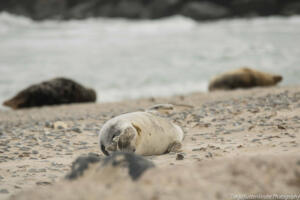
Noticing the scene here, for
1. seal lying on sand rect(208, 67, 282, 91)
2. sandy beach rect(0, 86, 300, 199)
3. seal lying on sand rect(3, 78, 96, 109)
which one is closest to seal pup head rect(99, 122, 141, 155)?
sandy beach rect(0, 86, 300, 199)

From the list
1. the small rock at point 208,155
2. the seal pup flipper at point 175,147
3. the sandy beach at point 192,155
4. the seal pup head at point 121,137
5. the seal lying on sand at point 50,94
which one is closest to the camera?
the sandy beach at point 192,155

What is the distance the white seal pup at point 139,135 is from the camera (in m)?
2.97

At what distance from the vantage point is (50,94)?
26.4 ft

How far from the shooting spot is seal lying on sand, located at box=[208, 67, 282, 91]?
29.7 feet

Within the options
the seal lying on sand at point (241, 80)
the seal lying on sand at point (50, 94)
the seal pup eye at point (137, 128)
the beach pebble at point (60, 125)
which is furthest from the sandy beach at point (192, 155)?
the seal lying on sand at point (241, 80)

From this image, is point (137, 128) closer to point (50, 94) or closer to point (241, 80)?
point (50, 94)

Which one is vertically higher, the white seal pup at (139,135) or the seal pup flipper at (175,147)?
the white seal pup at (139,135)

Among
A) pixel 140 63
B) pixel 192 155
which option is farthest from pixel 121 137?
pixel 140 63

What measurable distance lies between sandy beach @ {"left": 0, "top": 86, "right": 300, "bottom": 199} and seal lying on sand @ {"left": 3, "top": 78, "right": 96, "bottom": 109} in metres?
1.25

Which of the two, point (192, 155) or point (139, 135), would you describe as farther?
point (192, 155)

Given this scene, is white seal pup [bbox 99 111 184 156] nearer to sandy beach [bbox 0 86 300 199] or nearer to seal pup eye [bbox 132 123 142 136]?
seal pup eye [bbox 132 123 142 136]

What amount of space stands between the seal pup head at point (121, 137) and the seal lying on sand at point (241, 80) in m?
6.27

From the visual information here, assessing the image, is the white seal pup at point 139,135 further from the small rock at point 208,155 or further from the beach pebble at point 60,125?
the beach pebble at point 60,125

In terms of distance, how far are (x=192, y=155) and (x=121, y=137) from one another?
65 cm
